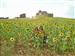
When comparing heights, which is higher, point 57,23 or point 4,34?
point 57,23

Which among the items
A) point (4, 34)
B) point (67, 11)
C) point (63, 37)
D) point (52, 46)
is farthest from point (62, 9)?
point (4, 34)

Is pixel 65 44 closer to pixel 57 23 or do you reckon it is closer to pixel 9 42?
pixel 57 23

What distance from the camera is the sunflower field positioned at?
149cm

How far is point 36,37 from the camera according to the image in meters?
1.53

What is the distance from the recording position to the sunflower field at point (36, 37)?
1.49m

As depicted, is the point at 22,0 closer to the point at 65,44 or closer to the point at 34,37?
the point at 34,37

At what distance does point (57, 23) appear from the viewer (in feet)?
4.99

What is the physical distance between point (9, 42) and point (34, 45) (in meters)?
0.28

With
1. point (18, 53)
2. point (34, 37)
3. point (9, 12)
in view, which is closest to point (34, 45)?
point (34, 37)

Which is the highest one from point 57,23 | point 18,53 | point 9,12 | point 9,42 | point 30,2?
point 30,2

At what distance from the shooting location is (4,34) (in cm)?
153

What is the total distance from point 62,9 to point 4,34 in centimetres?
72

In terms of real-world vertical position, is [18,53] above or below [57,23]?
below

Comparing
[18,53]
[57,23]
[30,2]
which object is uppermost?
[30,2]
